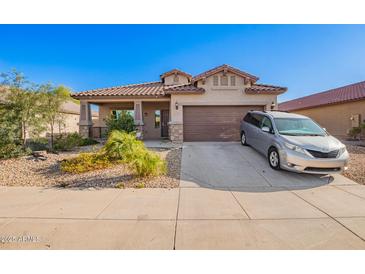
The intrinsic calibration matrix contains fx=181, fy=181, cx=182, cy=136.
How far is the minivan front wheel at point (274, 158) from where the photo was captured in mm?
5941

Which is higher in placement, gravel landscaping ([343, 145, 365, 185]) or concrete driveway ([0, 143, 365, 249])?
gravel landscaping ([343, 145, 365, 185])

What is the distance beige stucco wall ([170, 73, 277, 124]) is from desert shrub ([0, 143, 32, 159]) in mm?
7053

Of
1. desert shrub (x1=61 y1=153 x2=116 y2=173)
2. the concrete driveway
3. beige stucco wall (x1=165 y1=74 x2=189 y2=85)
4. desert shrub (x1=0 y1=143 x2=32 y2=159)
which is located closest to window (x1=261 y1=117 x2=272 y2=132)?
the concrete driveway

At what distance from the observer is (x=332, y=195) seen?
4.38m

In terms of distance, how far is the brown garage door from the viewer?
1105 cm

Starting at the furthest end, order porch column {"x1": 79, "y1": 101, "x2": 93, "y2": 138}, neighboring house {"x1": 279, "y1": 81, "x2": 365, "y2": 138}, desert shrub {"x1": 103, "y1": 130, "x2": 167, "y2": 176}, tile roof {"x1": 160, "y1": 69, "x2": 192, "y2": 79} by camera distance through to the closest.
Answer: tile roof {"x1": 160, "y1": 69, "x2": 192, "y2": 79}, neighboring house {"x1": 279, "y1": 81, "x2": 365, "y2": 138}, porch column {"x1": 79, "y1": 101, "x2": 93, "y2": 138}, desert shrub {"x1": 103, "y1": 130, "x2": 167, "y2": 176}

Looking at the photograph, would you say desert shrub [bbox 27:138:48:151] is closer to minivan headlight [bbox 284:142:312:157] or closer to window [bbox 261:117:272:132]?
window [bbox 261:117:272:132]

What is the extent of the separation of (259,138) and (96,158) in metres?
6.36

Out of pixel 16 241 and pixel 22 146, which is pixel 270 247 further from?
pixel 22 146

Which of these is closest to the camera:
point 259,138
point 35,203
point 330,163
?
point 35,203

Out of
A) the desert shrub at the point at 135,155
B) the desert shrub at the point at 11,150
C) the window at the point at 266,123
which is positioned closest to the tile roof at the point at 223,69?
the window at the point at 266,123

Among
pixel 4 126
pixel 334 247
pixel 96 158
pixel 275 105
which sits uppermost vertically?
pixel 275 105

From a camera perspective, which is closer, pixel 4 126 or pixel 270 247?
pixel 270 247

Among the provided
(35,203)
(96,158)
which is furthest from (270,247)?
(96,158)
